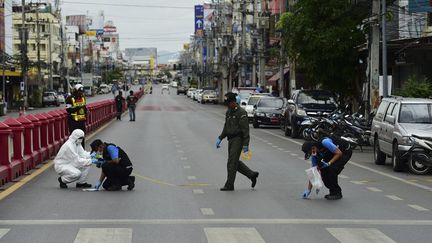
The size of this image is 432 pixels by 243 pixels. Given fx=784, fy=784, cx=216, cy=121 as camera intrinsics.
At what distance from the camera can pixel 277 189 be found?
1497 cm

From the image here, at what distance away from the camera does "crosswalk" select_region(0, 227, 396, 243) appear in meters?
9.55

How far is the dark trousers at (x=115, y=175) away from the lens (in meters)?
14.2

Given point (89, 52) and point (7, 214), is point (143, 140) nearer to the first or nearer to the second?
point (7, 214)

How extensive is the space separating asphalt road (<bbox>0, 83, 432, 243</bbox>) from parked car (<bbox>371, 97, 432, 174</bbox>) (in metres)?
0.48

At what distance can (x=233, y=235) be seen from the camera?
9922mm

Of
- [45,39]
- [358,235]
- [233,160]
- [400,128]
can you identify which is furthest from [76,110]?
[45,39]

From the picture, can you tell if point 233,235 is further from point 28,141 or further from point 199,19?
point 199,19

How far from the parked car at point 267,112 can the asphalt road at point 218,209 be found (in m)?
20.9

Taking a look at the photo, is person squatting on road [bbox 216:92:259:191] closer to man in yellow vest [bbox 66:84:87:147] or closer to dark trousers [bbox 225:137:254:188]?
dark trousers [bbox 225:137:254:188]

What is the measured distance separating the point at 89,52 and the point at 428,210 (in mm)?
182438

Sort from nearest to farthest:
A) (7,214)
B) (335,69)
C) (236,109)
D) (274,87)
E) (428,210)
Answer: (7,214) → (428,210) → (236,109) → (335,69) → (274,87)

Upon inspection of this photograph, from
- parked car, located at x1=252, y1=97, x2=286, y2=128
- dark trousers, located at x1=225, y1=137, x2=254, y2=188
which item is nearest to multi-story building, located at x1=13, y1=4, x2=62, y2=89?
parked car, located at x1=252, y1=97, x2=286, y2=128

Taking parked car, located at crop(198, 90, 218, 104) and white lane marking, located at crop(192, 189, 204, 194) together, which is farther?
parked car, located at crop(198, 90, 218, 104)

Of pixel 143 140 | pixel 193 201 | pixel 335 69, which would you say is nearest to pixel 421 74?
pixel 335 69
